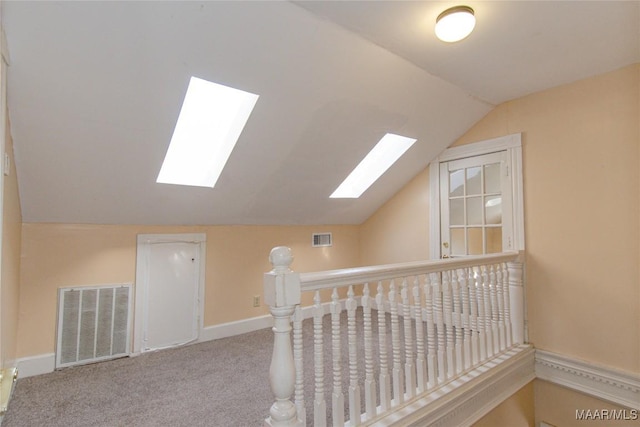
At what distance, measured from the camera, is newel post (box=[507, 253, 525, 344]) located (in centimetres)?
271

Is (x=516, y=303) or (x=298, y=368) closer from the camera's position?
(x=298, y=368)

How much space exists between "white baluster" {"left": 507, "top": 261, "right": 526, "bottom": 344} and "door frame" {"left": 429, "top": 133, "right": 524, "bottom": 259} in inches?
9.7

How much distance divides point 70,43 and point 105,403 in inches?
80.9

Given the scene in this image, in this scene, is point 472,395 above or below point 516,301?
below

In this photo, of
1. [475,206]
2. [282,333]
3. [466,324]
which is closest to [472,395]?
[466,324]

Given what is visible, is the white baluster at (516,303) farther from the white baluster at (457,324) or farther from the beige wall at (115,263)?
the beige wall at (115,263)

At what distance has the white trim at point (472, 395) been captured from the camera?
1707 millimetres

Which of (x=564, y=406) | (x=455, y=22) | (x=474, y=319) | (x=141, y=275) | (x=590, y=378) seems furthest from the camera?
(x=141, y=275)

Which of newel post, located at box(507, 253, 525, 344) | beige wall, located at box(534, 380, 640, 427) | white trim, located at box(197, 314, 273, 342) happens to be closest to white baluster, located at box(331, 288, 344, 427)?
newel post, located at box(507, 253, 525, 344)

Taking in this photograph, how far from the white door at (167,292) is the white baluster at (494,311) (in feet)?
8.43

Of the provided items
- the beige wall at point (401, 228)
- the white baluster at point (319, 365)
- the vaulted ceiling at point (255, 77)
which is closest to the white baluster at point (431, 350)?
the white baluster at point (319, 365)

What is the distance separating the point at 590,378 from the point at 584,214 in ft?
4.04

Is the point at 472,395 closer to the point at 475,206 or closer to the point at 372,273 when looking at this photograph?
the point at 372,273

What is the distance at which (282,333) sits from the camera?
1.30 meters
